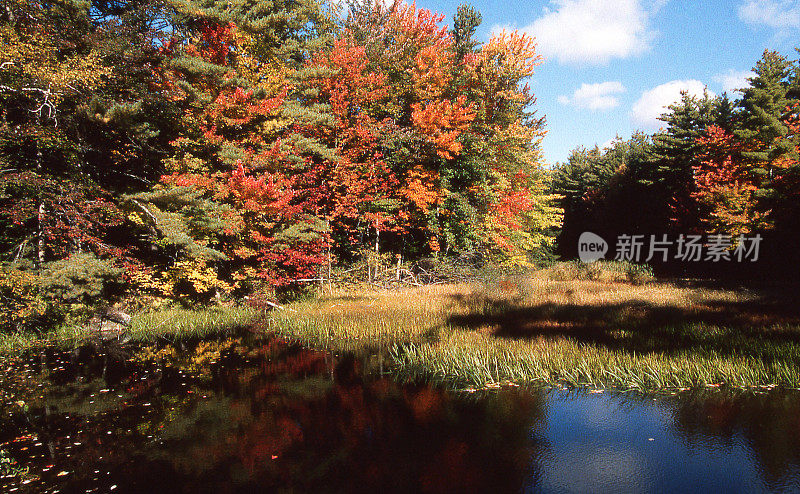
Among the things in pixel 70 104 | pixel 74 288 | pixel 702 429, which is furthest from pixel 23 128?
pixel 702 429

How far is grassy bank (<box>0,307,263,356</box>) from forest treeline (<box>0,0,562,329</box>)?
638 mm

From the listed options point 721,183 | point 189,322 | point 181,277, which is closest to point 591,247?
point 721,183

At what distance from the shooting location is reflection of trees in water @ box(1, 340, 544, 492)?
16.7ft

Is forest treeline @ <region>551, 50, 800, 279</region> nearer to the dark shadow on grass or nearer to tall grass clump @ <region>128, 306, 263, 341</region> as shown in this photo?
the dark shadow on grass

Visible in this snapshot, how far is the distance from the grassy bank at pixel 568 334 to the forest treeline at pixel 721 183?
8.00 meters

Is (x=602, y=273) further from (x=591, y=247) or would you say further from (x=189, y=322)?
(x=189, y=322)

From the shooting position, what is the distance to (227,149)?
1479cm

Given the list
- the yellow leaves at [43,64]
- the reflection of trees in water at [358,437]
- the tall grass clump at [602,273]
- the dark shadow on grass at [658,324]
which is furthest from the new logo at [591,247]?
the yellow leaves at [43,64]

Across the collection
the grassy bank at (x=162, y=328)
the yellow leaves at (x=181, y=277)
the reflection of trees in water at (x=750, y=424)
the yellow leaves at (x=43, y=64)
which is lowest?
the grassy bank at (x=162, y=328)

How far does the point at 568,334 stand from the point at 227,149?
42.7 feet

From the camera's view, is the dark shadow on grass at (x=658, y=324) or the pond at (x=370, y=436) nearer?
the pond at (x=370, y=436)

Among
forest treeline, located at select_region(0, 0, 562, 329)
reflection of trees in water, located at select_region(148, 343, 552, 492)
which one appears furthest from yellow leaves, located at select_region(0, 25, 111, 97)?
reflection of trees in water, located at select_region(148, 343, 552, 492)

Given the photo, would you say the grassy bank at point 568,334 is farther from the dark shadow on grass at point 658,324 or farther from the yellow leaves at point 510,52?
the yellow leaves at point 510,52

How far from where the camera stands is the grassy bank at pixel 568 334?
8.10m
